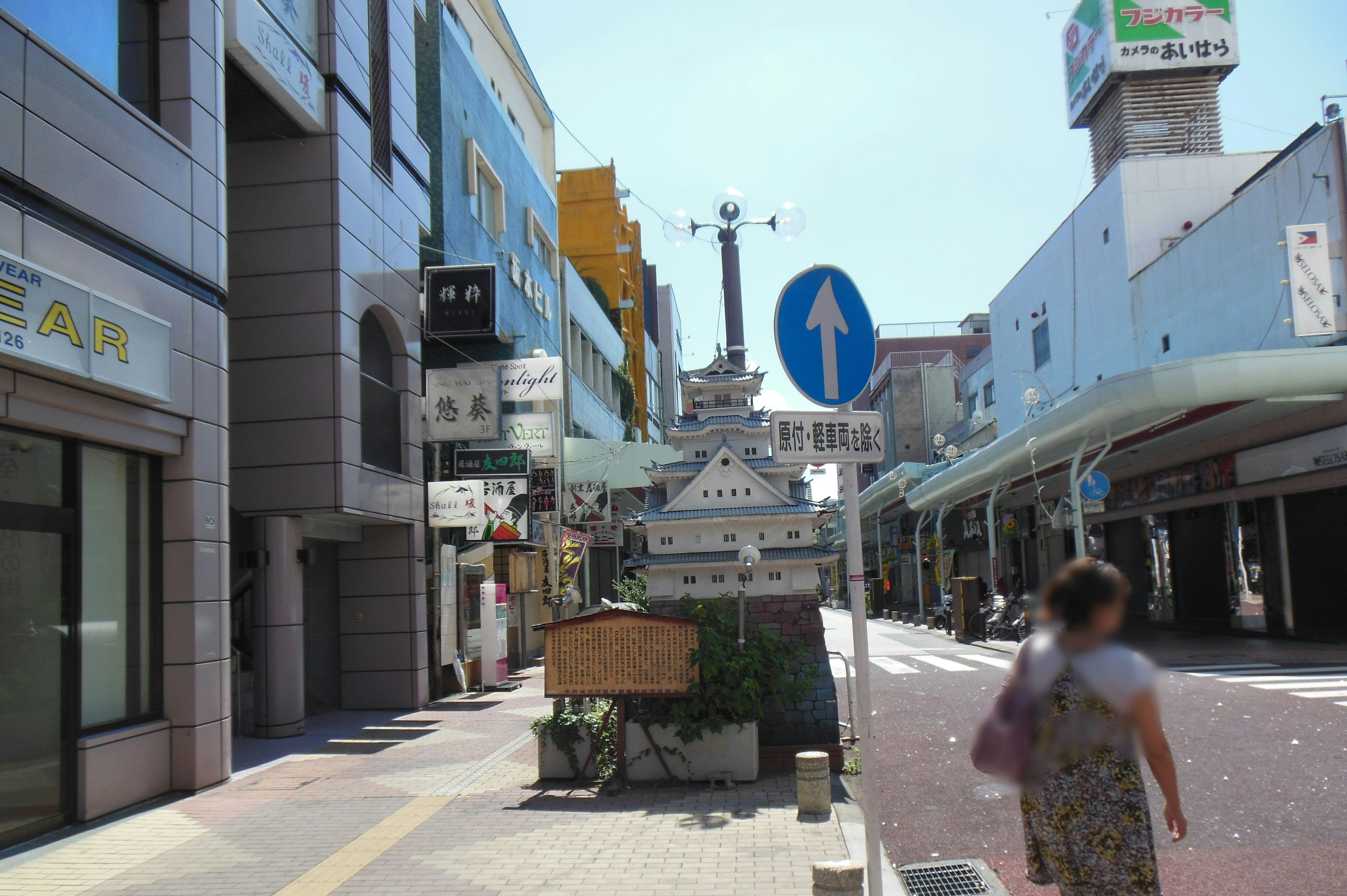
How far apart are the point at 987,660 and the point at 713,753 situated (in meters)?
13.7

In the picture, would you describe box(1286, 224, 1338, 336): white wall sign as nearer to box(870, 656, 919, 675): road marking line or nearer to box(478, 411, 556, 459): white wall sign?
box(870, 656, 919, 675): road marking line

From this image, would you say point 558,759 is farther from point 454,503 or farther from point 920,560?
point 920,560

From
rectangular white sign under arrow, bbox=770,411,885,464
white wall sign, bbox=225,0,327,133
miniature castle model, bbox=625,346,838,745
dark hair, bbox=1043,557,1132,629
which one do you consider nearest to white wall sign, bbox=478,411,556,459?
white wall sign, bbox=225,0,327,133

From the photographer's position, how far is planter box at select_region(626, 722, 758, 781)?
33.0ft

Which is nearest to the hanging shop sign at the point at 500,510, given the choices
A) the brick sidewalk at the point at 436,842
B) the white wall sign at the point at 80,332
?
the brick sidewalk at the point at 436,842

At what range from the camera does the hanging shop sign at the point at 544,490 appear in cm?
2331

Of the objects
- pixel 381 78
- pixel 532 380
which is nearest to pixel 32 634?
pixel 381 78

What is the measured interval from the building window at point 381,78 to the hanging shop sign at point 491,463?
530 cm

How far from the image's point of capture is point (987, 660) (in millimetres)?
21984

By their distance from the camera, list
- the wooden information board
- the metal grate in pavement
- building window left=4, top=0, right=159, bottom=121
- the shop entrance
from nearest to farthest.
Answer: the metal grate in pavement → building window left=4, top=0, right=159, bottom=121 → the wooden information board → the shop entrance

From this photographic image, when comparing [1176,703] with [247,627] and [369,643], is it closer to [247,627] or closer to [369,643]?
[369,643]

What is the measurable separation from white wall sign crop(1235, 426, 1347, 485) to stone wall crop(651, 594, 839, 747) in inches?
569

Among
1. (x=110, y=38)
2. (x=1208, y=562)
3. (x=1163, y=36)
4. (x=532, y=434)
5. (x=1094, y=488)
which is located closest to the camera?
(x=1094, y=488)

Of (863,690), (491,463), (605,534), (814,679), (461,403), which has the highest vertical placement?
(461,403)
